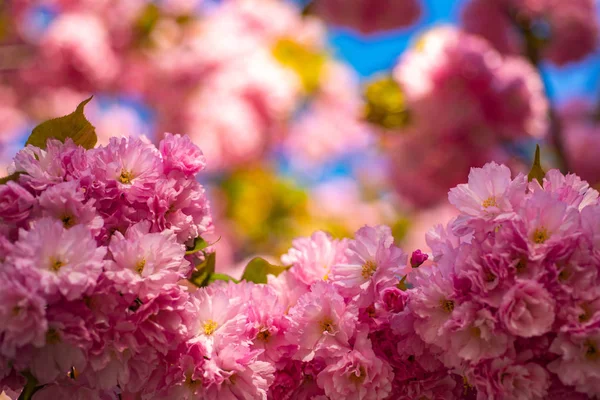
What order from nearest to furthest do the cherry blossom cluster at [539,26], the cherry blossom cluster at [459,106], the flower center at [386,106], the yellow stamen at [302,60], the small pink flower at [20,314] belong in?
the small pink flower at [20,314]
the cherry blossom cluster at [459,106]
the flower center at [386,106]
the cherry blossom cluster at [539,26]
the yellow stamen at [302,60]

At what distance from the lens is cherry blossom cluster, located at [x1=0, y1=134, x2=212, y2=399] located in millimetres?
494

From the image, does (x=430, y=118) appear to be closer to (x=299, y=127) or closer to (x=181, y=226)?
(x=181, y=226)

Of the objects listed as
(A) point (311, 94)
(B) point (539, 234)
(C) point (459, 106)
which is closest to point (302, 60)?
(A) point (311, 94)

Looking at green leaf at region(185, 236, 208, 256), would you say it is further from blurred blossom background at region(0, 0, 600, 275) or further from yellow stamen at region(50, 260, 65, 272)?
blurred blossom background at region(0, 0, 600, 275)

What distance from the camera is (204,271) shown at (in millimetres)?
685


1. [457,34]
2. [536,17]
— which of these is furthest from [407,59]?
[536,17]

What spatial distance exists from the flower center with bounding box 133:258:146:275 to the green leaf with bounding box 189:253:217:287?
0.45 feet

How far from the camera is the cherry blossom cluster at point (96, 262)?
494mm

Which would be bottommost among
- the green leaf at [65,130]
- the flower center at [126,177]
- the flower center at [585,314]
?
the flower center at [585,314]

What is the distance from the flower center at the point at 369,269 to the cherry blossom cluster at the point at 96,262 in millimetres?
148

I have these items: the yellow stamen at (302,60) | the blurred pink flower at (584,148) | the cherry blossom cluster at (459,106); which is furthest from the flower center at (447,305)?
the yellow stamen at (302,60)

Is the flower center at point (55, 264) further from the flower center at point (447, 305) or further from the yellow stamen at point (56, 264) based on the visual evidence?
the flower center at point (447, 305)

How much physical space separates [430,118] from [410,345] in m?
1.02

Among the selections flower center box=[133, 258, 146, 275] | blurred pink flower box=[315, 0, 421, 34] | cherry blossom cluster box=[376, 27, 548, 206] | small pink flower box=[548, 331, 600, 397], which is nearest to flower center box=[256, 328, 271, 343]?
flower center box=[133, 258, 146, 275]
